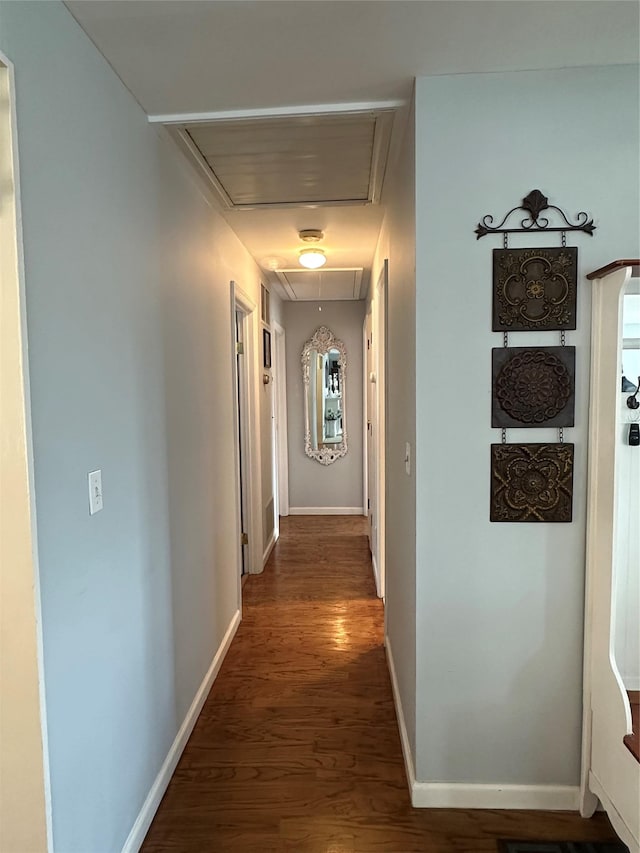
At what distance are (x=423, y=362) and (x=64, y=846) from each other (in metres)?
1.60

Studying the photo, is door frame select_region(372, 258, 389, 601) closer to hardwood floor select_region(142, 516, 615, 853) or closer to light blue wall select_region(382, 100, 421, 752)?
hardwood floor select_region(142, 516, 615, 853)

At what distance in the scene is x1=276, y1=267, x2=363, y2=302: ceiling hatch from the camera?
4.32 m

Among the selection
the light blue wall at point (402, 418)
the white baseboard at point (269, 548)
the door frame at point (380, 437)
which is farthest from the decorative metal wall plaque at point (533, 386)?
the white baseboard at point (269, 548)

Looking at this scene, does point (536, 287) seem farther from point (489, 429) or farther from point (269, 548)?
point (269, 548)

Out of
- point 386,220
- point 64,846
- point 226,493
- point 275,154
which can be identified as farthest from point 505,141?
point 64,846

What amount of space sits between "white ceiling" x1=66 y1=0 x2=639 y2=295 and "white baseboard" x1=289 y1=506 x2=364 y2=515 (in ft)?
14.9

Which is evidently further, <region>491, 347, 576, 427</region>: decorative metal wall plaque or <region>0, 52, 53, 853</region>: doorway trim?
<region>491, 347, 576, 427</region>: decorative metal wall plaque

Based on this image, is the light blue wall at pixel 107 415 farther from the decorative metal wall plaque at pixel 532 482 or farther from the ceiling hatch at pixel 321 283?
the ceiling hatch at pixel 321 283

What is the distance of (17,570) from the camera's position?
1143 millimetres

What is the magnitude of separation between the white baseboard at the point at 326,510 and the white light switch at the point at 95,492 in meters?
4.52

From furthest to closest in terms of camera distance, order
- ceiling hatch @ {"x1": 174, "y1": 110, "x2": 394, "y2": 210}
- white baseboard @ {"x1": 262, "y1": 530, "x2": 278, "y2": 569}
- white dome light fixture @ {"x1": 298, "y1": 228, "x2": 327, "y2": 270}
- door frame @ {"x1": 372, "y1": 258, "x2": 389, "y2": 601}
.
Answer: white baseboard @ {"x1": 262, "y1": 530, "x2": 278, "y2": 569} < door frame @ {"x1": 372, "y1": 258, "x2": 389, "y2": 601} < white dome light fixture @ {"x1": 298, "y1": 228, "x2": 327, "y2": 270} < ceiling hatch @ {"x1": 174, "y1": 110, "x2": 394, "y2": 210}

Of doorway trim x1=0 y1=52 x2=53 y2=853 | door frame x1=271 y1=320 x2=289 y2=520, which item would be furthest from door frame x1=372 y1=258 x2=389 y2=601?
doorway trim x1=0 y1=52 x2=53 y2=853

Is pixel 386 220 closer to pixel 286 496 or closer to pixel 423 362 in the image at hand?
pixel 423 362

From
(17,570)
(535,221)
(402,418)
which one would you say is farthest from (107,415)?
(535,221)
